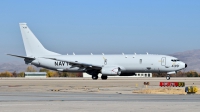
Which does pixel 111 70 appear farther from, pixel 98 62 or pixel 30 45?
pixel 30 45

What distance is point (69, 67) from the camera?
86438mm

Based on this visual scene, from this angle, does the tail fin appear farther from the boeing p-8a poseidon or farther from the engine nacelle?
the engine nacelle

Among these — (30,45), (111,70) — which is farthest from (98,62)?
(30,45)

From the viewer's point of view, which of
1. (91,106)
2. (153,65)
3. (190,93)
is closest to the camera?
(91,106)

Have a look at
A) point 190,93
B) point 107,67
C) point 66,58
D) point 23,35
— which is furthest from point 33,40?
point 190,93

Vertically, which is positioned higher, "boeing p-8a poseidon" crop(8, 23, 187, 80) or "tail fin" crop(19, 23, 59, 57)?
"tail fin" crop(19, 23, 59, 57)

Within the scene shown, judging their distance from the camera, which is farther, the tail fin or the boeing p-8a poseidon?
the tail fin

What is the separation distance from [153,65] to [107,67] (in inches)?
289

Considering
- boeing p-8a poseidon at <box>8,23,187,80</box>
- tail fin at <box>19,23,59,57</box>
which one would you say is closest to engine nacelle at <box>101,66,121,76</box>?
boeing p-8a poseidon at <box>8,23,187,80</box>

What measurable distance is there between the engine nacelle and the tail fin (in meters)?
12.8

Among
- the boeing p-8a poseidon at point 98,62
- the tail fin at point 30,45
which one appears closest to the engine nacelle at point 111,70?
the boeing p-8a poseidon at point 98,62

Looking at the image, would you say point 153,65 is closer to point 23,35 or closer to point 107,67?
point 107,67

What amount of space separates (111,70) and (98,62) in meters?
4.12

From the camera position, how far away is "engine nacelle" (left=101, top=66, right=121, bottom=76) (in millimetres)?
80688
